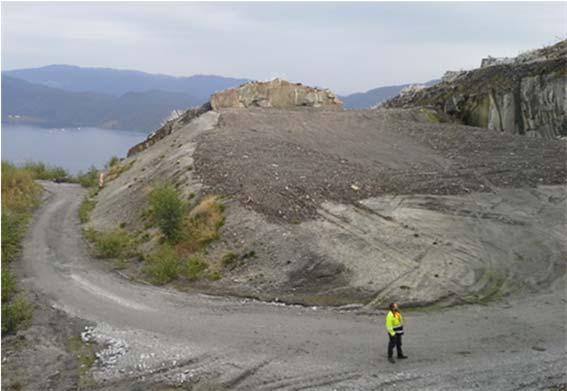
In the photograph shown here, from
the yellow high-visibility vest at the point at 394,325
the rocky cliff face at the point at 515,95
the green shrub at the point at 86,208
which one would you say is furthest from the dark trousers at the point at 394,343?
the rocky cliff face at the point at 515,95

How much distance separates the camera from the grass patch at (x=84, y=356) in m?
14.9

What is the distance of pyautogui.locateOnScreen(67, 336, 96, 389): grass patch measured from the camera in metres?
14.9

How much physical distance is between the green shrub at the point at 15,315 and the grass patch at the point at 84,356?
190 centimetres

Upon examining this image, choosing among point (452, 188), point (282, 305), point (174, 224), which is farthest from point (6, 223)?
point (452, 188)

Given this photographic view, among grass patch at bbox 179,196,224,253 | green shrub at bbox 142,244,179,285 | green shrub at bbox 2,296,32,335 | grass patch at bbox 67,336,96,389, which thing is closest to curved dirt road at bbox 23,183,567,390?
grass patch at bbox 67,336,96,389

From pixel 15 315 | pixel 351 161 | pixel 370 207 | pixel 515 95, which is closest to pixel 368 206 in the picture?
pixel 370 207

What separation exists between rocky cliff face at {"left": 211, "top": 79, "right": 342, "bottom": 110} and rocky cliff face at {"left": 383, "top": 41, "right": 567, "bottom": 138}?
8.85 meters

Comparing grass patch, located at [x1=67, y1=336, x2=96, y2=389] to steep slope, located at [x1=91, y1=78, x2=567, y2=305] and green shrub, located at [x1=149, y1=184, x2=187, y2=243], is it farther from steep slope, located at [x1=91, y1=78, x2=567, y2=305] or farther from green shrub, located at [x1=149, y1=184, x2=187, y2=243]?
green shrub, located at [x1=149, y1=184, x2=187, y2=243]

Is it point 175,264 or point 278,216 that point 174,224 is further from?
point 278,216

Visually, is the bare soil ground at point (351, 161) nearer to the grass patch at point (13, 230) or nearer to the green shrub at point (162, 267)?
the green shrub at point (162, 267)

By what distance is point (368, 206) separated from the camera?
25.4 metres

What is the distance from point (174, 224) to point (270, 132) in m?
13.8

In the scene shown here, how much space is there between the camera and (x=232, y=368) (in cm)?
1534

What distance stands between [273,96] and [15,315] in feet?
116
